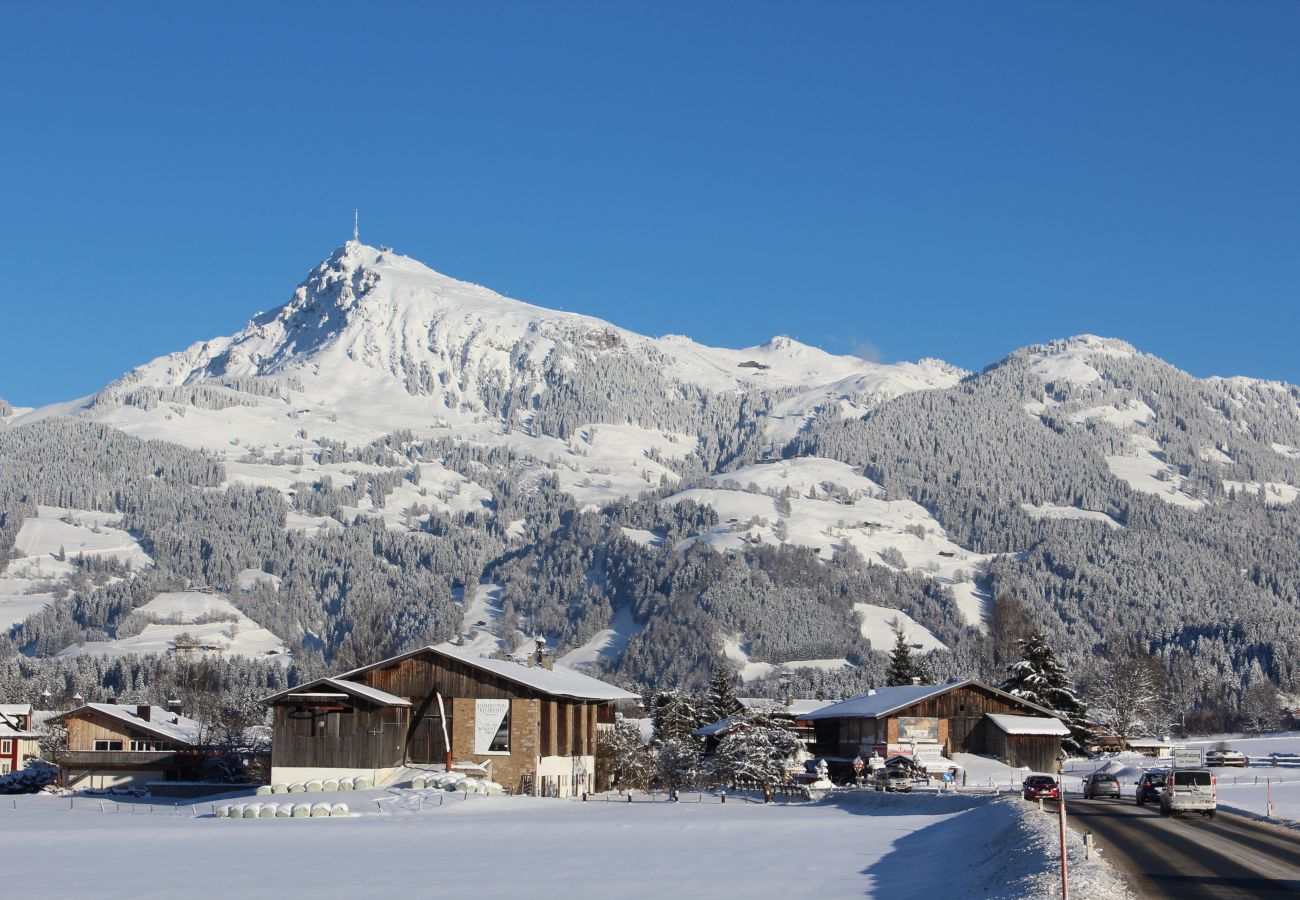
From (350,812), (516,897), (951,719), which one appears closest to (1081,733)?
(951,719)

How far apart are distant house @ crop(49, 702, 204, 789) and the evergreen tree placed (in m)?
55.4

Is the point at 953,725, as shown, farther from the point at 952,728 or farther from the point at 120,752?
the point at 120,752

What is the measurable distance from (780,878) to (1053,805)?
64.3ft

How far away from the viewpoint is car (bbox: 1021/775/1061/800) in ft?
182

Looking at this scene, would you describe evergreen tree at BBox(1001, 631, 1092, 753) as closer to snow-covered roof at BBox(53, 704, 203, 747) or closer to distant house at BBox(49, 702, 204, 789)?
distant house at BBox(49, 702, 204, 789)

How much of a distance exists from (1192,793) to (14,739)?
279 feet

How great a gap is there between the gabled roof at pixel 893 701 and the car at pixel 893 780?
12.1m

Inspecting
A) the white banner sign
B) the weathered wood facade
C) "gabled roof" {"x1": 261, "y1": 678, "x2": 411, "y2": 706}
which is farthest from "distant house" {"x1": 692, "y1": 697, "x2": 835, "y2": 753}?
"gabled roof" {"x1": 261, "y1": 678, "x2": 411, "y2": 706}

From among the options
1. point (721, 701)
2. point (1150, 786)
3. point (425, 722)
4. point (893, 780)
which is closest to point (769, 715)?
point (893, 780)

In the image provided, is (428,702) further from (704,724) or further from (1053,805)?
(704,724)

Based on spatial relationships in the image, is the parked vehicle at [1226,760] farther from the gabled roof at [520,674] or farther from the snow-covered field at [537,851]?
the gabled roof at [520,674]

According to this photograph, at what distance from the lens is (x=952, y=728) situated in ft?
293

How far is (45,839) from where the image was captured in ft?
155

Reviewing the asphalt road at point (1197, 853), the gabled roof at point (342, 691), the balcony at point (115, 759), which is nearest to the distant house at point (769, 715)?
the gabled roof at point (342, 691)
